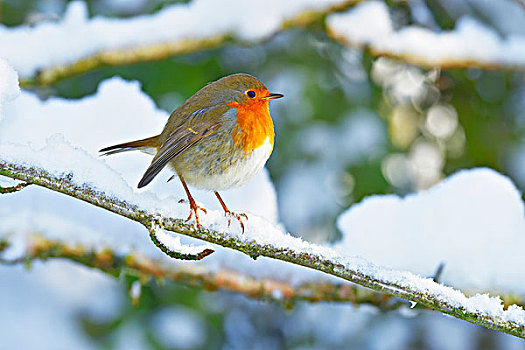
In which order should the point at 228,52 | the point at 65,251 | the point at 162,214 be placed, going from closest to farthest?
1. the point at 162,214
2. the point at 65,251
3. the point at 228,52

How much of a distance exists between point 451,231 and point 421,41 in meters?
1.51

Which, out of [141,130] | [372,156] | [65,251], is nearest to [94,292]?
[65,251]

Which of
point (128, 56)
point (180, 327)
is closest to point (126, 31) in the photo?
point (128, 56)

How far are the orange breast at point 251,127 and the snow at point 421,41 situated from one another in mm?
1302

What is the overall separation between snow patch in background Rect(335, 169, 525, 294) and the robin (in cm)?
41

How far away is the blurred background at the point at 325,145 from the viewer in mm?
3430

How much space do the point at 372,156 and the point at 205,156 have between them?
2000 mm

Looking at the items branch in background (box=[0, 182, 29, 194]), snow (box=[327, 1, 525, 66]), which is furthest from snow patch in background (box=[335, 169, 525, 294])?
snow (box=[327, 1, 525, 66])

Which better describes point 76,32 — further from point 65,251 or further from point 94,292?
point 94,292

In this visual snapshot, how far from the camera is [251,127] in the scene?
6.48 feet

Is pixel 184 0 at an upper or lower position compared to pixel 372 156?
upper

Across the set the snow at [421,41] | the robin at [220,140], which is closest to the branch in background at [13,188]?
the robin at [220,140]

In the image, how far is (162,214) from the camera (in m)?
1.47

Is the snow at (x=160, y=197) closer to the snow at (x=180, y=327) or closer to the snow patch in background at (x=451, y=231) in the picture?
the snow patch in background at (x=451, y=231)
